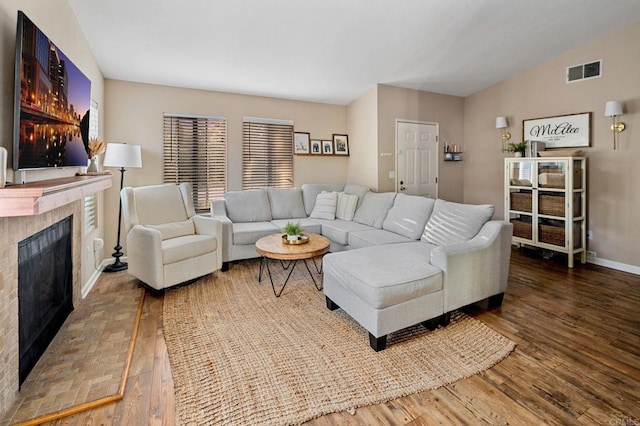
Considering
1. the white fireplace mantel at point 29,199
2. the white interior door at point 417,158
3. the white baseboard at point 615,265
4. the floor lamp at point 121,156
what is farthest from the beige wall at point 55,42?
the white baseboard at point 615,265

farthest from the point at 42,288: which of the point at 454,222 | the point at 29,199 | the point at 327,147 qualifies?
the point at 327,147

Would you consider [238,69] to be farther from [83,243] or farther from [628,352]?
[628,352]

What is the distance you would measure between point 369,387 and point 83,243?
2886 millimetres

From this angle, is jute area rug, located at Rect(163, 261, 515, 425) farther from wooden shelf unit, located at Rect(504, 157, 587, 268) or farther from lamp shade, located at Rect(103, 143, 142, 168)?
wooden shelf unit, located at Rect(504, 157, 587, 268)

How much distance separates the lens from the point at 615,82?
3.67m

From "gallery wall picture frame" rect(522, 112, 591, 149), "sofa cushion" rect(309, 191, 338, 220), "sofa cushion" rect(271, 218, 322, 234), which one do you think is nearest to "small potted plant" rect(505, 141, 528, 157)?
"gallery wall picture frame" rect(522, 112, 591, 149)

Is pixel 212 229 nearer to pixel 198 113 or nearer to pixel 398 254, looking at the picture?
pixel 198 113

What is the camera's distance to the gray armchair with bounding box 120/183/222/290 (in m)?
2.93

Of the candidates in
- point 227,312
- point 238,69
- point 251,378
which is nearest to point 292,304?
point 227,312

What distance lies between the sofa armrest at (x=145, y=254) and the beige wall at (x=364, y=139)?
10.2ft

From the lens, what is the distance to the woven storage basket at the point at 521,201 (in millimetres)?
4250

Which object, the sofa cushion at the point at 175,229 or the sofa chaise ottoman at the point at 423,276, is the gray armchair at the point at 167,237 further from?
the sofa chaise ottoman at the point at 423,276

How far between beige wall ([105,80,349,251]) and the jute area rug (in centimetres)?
223

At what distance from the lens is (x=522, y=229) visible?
14.2ft
